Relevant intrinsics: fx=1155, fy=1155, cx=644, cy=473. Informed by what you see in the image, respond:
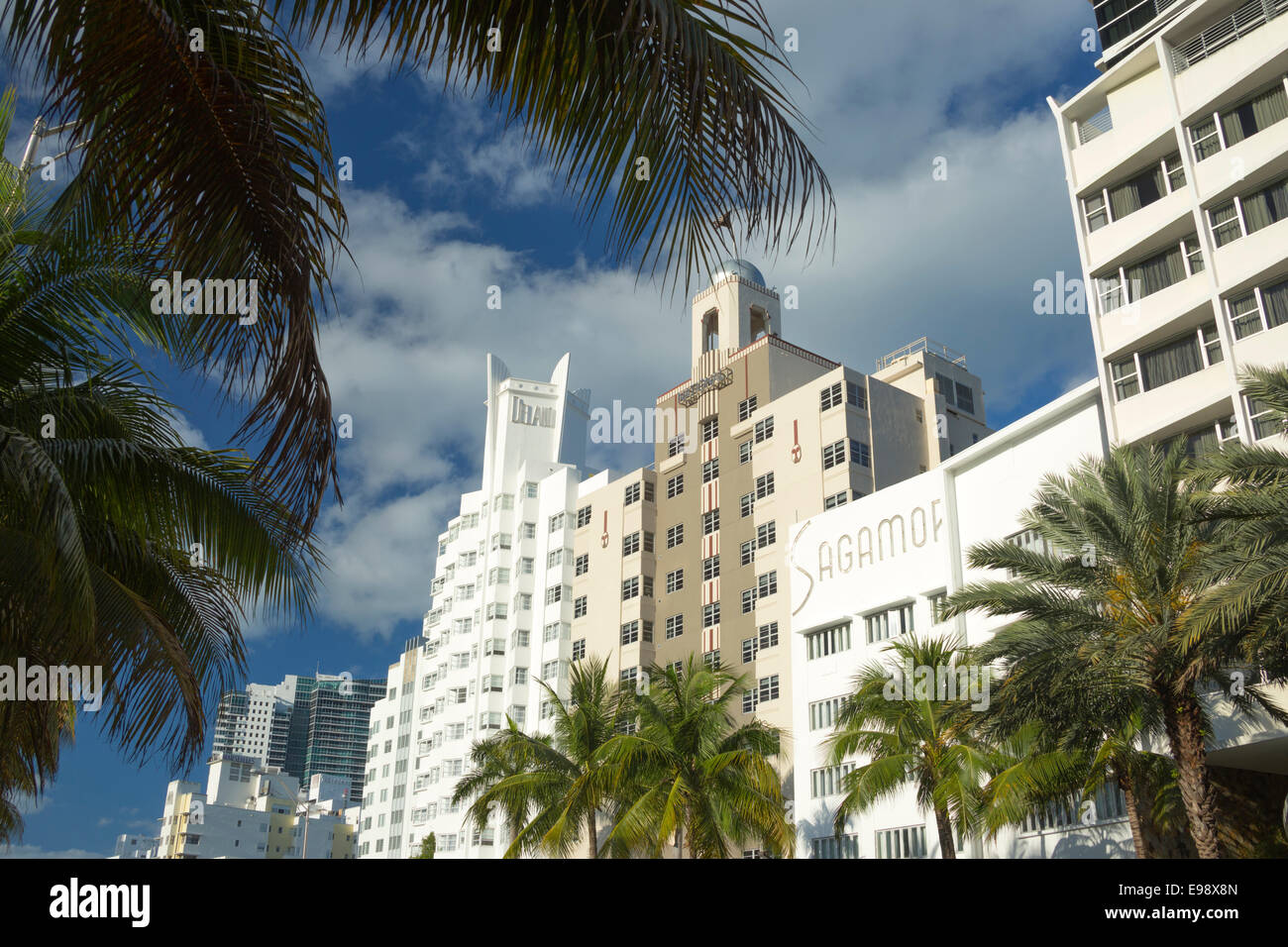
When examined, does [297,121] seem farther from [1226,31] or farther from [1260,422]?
[1226,31]

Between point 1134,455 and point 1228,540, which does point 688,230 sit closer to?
point 1228,540

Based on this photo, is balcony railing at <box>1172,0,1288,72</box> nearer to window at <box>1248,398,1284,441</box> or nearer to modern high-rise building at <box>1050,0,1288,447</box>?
modern high-rise building at <box>1050,0,1288,447</box>

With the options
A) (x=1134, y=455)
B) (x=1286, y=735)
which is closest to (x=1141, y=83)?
(x=1134, y=455)

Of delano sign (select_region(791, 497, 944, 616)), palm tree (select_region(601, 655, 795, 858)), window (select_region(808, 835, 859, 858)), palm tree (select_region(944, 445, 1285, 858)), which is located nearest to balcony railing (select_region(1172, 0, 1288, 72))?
delano sign (select_region(791, 497, 944, 616))

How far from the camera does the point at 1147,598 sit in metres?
26.6

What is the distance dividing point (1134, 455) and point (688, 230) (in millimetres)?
26405

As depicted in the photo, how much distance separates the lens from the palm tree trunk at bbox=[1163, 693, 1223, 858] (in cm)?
2606

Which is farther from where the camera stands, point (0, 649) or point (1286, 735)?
point (1286, 735)

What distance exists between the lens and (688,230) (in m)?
4.31

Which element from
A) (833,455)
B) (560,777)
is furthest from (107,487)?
(833,455)

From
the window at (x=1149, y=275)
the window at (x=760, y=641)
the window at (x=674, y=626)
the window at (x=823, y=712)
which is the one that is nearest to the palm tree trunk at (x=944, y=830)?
the window at (x=823, y=712)

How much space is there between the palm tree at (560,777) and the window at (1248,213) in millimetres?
27058

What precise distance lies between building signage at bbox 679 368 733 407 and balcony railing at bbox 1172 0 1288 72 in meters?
35.8

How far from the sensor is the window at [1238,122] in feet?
123
